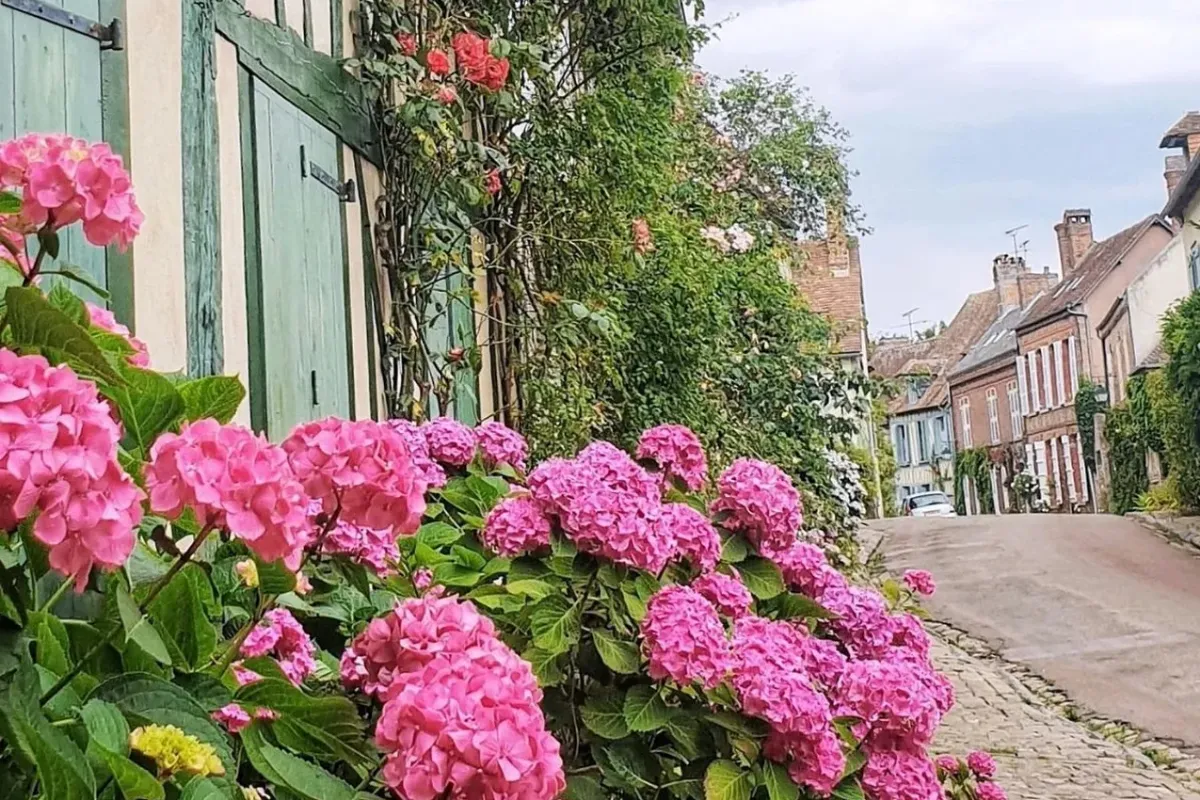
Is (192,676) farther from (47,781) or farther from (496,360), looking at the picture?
(496,360)

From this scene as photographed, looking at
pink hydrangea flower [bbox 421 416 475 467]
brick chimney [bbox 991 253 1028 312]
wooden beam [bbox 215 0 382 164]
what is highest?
brick chimney [bbox 991 253 1028 312]

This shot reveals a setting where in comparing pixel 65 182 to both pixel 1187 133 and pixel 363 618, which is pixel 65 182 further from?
pixel 1187 133

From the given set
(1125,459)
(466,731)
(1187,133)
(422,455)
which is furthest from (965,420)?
(466,731)

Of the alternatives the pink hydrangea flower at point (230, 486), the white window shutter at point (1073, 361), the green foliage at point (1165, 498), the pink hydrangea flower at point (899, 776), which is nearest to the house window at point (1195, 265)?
the green foliage at point (1165, 498)

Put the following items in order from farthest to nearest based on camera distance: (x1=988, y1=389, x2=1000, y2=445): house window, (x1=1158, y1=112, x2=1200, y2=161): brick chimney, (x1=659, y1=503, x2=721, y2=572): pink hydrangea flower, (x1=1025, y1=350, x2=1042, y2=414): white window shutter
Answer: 1. (x1=988, y1=389, x2=1000, y2=445): house window
2. (x1=1025, y1=350, x2=1042, y2=414): white window shutter
3. (x1=1158, y1=112, x2=1200, y2=161): brick chimney
4. (x1=659, y1=503, x2=721, y2=572): pink hydrangea flower

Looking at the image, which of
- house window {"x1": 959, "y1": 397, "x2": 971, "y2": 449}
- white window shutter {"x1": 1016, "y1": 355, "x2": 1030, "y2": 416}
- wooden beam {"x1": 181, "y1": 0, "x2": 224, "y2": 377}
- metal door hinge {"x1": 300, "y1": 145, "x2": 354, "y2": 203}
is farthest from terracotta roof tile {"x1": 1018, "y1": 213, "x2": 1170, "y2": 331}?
wooden beam {"x1": 181, "y1": 0, "x2": 224, "y2": 377}

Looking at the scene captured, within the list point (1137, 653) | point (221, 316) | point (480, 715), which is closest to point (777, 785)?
point (480, 715)

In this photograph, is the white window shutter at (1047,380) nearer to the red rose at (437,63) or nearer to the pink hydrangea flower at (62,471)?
the red rose at (437,63)

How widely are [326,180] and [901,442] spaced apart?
4747 cm

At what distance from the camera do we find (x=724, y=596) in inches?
95.3

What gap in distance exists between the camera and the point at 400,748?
44.7 inches

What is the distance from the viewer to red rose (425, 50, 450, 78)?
441 cm

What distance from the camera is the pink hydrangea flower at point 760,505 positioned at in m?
2.56

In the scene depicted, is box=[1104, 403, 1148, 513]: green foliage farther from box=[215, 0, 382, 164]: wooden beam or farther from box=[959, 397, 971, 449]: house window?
box=[215, 0, 382, 164]: wooden beam
